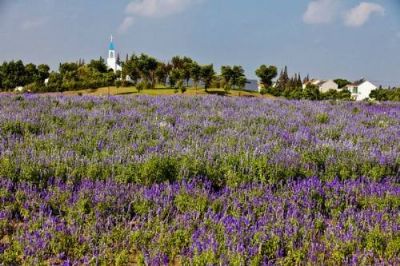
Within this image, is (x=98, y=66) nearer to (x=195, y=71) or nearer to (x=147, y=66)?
(x=147, y=66)

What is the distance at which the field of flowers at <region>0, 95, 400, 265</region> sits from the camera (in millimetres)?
4020

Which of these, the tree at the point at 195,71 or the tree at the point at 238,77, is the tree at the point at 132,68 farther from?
the tree at the point at 238,77

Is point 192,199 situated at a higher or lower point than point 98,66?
lower

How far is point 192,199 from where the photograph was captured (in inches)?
200

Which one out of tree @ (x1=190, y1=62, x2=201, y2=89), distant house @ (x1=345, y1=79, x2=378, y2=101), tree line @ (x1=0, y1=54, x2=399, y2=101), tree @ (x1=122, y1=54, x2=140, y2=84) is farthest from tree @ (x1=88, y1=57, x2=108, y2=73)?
distant house @ (x1=345, y1=79, x2=378, y2=101)

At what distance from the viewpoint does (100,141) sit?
7691 millimetres

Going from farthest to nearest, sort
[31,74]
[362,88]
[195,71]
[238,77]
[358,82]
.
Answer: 1. [358,82]
2. [362,88]
3. [31,74]
4. [238,77]
5. [195,71]

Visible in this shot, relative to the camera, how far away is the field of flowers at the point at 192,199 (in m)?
4.02

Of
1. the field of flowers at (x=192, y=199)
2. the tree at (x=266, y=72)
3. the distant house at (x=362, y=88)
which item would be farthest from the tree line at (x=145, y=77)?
the field of flowers at (x=192, y=199)

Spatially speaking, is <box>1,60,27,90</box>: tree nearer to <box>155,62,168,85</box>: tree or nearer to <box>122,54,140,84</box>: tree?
<box>122,54,140,84</box>: tree

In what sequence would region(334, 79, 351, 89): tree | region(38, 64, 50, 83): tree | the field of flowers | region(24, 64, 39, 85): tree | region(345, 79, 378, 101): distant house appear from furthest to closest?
region(334, 79, 351, 89): tree, region(345, 79, 378, 101): distant house, region(38, 64, 50, 83): tree, region(24, 64, 39, 85): tree, the field of flowers

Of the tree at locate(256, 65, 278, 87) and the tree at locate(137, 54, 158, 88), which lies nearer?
the tree at locate(137, 54, 158, 88)

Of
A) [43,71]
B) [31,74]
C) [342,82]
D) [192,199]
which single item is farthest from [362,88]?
[192,199]

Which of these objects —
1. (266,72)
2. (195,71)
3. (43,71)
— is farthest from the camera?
(43,71)
